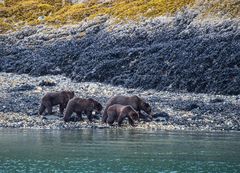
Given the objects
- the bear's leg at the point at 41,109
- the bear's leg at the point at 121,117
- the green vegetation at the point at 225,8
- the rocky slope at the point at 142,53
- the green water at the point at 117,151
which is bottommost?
the green water at the point at 117,151

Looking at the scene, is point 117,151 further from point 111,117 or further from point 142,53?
point 142,53

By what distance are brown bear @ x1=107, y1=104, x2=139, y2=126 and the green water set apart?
2121mm

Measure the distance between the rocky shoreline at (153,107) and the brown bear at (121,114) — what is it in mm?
576

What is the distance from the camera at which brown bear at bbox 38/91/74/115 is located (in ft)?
146

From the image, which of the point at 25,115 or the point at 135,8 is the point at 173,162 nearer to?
the point at 25,115

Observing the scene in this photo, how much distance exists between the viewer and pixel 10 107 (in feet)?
155

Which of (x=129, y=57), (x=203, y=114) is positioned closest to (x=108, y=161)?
(x=203, y=114)

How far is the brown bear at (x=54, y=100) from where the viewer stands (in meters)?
44.4

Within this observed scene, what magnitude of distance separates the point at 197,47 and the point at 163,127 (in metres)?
28.6

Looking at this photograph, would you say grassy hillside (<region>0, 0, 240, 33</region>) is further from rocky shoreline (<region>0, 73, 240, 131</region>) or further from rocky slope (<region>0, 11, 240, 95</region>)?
rocky shoreline (<region>0, 73, 240, 131</region>)

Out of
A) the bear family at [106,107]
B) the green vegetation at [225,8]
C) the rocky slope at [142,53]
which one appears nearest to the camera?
the bear family at [106,107]

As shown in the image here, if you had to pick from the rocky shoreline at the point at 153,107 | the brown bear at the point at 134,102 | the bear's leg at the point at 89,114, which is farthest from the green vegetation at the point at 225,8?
the bear's leg at the point at 89,114

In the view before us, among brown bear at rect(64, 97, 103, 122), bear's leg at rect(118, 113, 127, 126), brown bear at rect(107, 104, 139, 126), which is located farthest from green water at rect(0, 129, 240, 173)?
brown bear at rect(64, 97, 103, 122)

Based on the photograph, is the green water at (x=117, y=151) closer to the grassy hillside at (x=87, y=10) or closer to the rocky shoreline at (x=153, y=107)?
the rocky shoreline at (x=153, y=107)
